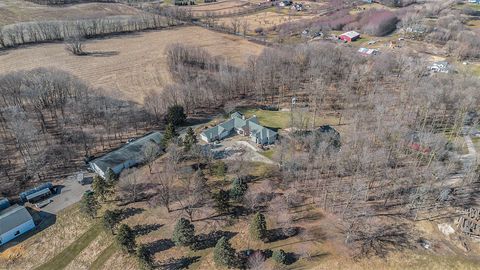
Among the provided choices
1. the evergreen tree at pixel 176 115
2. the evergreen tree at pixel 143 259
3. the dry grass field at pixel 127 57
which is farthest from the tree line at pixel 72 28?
the evergreen tree at pixel 143 259

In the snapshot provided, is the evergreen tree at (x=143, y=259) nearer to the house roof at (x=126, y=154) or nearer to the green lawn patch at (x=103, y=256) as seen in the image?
the green lawn patch at (x=103, y=256)

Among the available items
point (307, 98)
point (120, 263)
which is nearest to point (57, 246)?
point (120, 263)

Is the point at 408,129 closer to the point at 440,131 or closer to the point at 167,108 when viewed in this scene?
the point at 440,131

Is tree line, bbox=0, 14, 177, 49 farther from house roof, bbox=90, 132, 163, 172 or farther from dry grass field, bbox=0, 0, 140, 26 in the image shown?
house roof, bbox=90, 132, 163, 172

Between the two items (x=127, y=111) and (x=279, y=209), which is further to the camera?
(x=127, y=111)

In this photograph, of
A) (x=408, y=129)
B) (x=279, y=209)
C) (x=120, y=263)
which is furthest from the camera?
(x=408, y=129)
